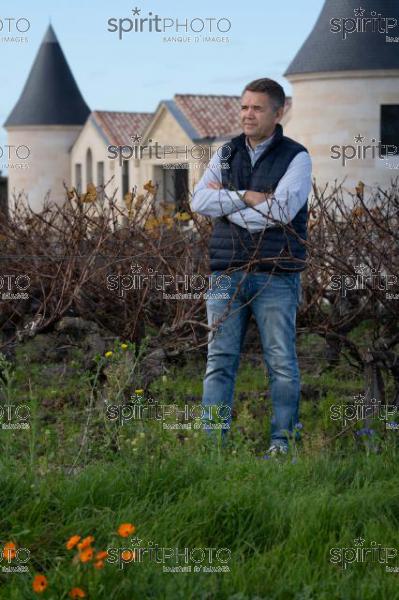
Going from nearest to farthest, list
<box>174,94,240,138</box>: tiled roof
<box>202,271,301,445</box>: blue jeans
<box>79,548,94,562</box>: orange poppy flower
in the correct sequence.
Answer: <box>79,548,94,562</box>: orange poppy flower < <box>202,271,301,445</box>: blue jeans < <box>174,94,240,138</box>: tiled roof

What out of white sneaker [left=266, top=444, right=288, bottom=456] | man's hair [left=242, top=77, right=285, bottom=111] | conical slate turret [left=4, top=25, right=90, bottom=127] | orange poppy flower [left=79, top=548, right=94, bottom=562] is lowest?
orange poppy flower [left=79, top=548, right=94, bottom=562]

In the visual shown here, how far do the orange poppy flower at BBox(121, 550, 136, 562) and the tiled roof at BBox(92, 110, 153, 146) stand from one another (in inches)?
1584

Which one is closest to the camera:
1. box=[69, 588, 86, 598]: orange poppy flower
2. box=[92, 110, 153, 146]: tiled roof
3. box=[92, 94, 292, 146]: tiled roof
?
box=[69, 588, 86, 598]: orange poppy flower

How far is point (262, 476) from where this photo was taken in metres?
4.99

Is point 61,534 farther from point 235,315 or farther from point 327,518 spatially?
point 235,315

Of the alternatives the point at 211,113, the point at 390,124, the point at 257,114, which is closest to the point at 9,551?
the point at 257,114

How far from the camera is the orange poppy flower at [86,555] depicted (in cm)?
386

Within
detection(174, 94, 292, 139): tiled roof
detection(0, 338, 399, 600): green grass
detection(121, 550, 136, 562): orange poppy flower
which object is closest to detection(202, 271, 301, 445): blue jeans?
detection(0, 338, 399, 600): green grass

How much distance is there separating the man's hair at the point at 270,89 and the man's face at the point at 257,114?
0.02 metres

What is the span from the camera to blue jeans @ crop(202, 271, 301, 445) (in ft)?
20.0

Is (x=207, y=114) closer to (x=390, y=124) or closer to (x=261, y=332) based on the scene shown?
(x=390, y=124)

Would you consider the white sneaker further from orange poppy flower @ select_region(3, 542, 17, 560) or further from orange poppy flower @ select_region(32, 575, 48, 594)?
orange poppy flower @ select_region(32, 575, 48, 594)

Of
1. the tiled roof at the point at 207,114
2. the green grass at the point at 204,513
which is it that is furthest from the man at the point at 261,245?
the tiled roof at the point at 207,114

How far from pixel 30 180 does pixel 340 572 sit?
44.6m
